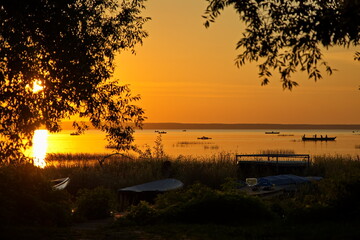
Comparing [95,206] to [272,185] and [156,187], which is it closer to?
[156,187]

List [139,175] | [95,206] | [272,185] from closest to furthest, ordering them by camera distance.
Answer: [95,206] < [272,185] < [139,175]

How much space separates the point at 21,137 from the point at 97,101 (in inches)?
106

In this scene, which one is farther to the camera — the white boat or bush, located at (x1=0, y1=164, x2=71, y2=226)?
the white boat

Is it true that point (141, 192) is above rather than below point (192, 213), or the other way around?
above

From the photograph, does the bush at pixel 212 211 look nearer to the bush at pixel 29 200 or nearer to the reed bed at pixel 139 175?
the bush at pixel 29 200

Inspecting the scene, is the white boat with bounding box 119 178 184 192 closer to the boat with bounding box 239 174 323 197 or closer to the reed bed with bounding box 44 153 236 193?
the boat with bounding box 239 174 323 197

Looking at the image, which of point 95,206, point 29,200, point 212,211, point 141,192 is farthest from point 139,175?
point 29,200

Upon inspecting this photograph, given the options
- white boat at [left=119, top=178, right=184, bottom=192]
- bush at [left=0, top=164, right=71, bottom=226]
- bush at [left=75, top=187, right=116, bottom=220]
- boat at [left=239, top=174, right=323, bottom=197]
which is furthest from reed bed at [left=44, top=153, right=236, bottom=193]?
bush at [left=0, top=164, right=71, bottom=226]

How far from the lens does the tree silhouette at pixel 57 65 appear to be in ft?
55.4

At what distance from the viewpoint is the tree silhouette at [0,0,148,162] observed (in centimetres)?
1688

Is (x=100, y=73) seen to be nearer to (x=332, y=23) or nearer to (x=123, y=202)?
(x=123, y=202)

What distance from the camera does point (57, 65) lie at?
1773 centimetres

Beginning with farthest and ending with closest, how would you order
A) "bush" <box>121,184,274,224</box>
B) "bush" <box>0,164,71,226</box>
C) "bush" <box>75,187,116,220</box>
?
"bush" <box>75,187,116,220</box> → "bush" <box>121,184,274,224</box> → "bush" <box>0,164,71,226</box>

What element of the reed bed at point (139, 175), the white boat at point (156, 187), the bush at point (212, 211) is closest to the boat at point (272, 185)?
the white boat at point (156, 187)
